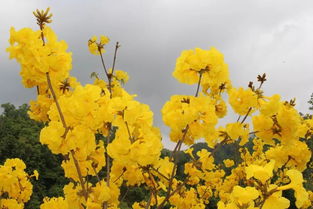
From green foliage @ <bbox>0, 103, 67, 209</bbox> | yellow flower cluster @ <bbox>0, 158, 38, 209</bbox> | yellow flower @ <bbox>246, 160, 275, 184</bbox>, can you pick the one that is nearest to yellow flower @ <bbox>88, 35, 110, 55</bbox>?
yellow flower cluster @ <bbox>0, 158, 38, 209</bbox>

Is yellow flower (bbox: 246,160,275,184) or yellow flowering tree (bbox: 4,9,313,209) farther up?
yellow flowering tree (bbox: 4,9,313,209)

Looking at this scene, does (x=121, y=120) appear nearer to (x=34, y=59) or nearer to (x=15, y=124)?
(x=34, y=59)

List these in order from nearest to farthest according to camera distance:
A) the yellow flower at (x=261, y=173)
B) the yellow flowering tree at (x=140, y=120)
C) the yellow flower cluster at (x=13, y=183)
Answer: the yellow flower at (x=261, y=173) → the yellow flowering tree at (x=140, y=120) → the yellow flower cluster at (x=13, y=183)

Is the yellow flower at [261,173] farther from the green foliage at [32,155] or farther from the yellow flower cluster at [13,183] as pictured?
the green foliage at [32,155]

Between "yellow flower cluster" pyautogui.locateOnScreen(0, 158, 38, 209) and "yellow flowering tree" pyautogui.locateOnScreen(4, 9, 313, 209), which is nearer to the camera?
"yellow flowering tree" pyautogui.locateOnScreen(4, 9, 313, 209)

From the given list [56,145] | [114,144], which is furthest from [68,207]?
[114,144]

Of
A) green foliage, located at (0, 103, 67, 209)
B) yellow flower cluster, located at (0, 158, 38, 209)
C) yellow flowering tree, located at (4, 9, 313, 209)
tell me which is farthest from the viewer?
green foliage, located at (0, 103, 67, 209)

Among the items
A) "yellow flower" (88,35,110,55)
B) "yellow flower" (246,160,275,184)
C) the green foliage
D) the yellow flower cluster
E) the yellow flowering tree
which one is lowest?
"yellow flower" (246,160,275,184)

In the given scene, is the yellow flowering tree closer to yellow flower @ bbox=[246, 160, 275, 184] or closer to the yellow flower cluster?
yellow flower @ bbox=[246, 160, 275, 184]

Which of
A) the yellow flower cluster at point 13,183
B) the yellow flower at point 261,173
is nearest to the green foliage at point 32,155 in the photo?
the yellow flower cluster at point 13,183

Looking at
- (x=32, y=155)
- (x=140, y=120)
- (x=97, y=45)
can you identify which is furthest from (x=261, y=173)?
(x=32, y=155)

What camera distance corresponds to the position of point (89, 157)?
283 cm

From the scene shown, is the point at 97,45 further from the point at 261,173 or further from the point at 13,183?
the point at 261,173

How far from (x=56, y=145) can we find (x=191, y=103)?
897mm
